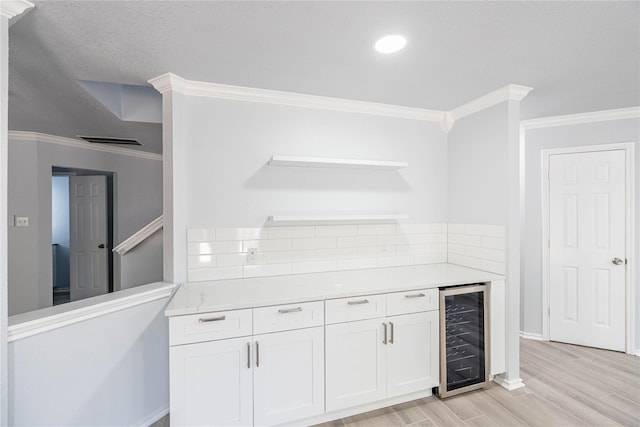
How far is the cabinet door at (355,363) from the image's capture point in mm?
1937

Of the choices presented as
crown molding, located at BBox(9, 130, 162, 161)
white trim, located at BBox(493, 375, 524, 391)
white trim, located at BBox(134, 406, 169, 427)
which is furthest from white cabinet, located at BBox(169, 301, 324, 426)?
crown molding, located at BBox(9, 130, 162, 161)

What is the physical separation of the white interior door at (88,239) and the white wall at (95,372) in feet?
10.3

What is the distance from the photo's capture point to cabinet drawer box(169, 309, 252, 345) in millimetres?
1640

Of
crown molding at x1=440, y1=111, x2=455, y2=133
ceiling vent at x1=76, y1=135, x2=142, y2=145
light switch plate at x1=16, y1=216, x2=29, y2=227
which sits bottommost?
light switch plate at x1=16, y1=216, x2=29, y2=227

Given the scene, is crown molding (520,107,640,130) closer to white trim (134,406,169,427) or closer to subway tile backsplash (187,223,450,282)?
subway tile backsplash (187,223,450,282)

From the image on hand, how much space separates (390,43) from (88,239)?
4.90m

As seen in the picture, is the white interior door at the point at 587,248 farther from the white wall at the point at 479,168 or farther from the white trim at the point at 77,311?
the white trim at the point at 77,311

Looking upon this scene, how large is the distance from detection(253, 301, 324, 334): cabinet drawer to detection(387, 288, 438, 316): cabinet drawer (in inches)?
20.3

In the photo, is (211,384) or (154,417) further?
(154,417)

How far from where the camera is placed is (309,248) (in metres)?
2.53

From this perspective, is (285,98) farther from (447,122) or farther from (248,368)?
(248,368)

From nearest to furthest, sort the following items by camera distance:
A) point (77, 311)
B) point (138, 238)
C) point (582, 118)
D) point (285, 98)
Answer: point (77, 311)
point (285, 98)
point (138, 238)
point (582, 118)

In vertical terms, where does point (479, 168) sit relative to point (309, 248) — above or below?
above

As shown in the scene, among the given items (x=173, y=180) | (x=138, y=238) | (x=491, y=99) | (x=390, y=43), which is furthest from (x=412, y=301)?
(x=138, y=238)
